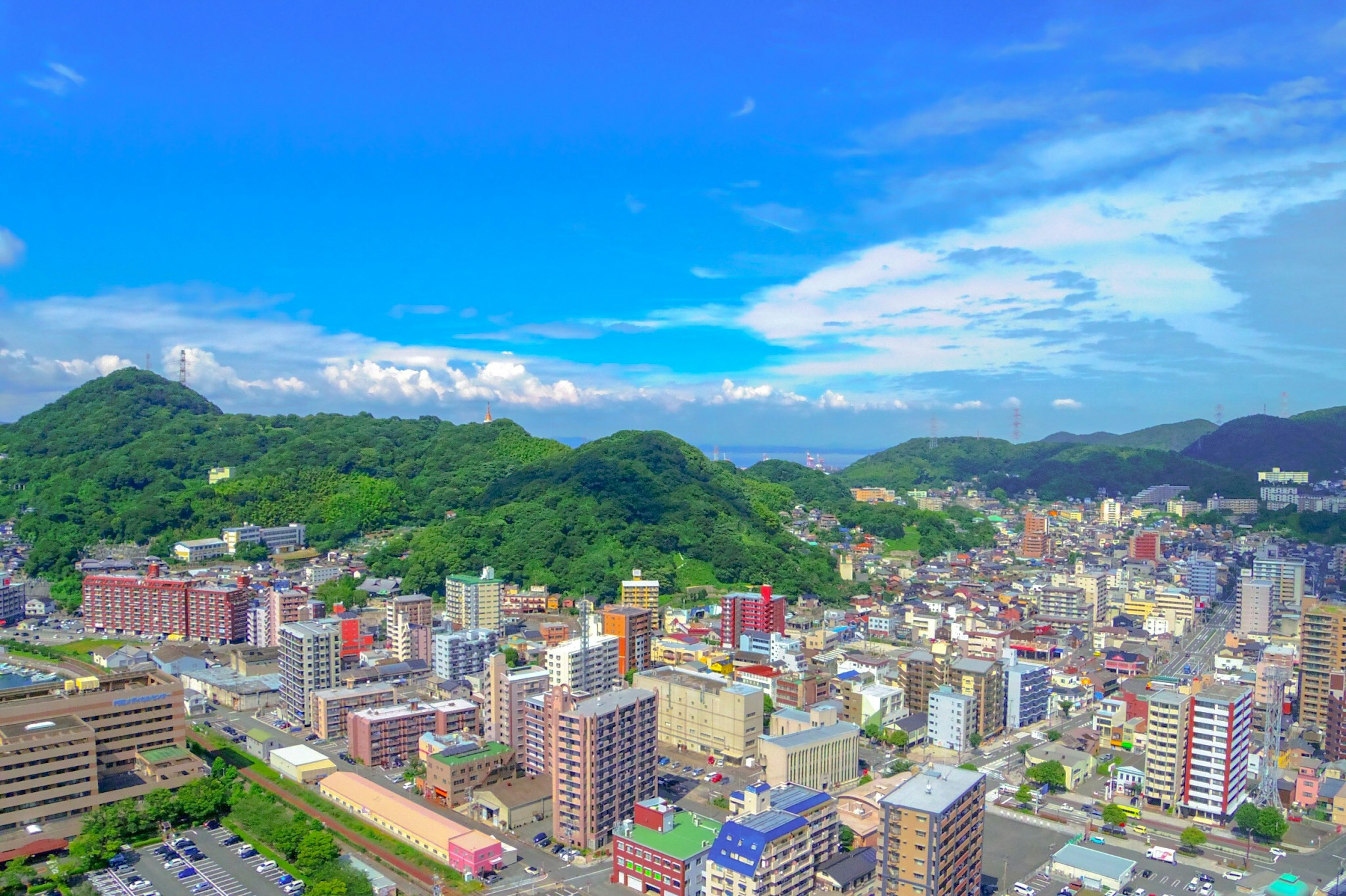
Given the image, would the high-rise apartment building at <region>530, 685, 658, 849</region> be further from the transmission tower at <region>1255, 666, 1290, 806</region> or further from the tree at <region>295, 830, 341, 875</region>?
the transmission tower at <region>1255, 666, 1290, 806</region>

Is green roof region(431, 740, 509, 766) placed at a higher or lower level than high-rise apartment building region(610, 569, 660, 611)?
lower

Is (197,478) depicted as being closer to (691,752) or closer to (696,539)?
(696,539)

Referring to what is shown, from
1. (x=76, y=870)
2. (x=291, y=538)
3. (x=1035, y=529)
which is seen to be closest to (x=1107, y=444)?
(x=1035, y=529)

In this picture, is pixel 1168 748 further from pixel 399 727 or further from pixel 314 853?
pixel 399 727

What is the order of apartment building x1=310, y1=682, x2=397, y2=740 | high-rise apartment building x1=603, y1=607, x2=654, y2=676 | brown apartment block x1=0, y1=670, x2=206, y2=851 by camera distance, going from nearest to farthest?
brown apartment block x1=0, y1=670, x2=206, y2=851 → apartment building x1=310, y1=682, x2=397, y2=740 → high-rise apartment building x1=603, y1=607, x2=654, y2=676

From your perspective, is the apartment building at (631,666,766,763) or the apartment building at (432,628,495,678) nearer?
the apartment building at (631,666,766,763)

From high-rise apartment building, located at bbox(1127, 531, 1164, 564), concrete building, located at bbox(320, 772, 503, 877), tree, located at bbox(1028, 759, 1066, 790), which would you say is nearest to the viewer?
concrete building, located at bbox(320, 772, 503, 877)

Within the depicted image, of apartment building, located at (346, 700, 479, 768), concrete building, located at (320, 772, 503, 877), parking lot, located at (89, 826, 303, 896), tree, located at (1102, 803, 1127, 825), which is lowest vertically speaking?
tree, located at (1102, 803, 1127, 825)

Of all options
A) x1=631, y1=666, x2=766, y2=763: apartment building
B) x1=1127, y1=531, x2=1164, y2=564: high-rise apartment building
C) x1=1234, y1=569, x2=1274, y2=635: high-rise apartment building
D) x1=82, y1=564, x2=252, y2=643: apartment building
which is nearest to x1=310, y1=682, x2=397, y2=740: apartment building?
x1=631, y1=666, x2=766, y2=763: apartment building
